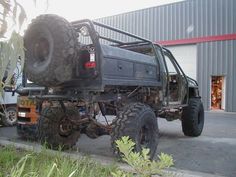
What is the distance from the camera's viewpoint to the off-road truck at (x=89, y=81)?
5355mm

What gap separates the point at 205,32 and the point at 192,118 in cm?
1361

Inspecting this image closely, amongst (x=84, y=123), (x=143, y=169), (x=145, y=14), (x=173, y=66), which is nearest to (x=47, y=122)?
(x=84, y=123)

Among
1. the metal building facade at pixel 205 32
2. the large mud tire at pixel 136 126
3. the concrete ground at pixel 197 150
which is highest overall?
the metal building facade at pixel 205 32

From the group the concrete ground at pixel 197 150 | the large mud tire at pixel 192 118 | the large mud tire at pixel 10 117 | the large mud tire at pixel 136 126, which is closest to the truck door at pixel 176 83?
the large mud tire at pixel 192 118

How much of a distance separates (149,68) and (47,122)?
2.03m

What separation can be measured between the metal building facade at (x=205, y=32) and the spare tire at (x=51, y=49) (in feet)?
54.5

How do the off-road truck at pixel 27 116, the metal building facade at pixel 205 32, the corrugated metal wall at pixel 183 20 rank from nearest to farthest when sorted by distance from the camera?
the off-road truck at pixel 27 116 → the metal building facade at pixel 205 32 → the corrugated metal wall at pixel 183 20

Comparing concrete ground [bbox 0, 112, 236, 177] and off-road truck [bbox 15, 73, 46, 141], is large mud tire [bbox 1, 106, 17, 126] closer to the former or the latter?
concrete ground [bbox 0, 112, 236, 177]

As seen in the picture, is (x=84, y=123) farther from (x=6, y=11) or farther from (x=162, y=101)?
(x=6, y=11)

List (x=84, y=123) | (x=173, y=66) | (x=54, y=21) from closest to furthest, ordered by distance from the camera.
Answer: (x=54, y=21), (x=84, y=123), (x=173, y=66)

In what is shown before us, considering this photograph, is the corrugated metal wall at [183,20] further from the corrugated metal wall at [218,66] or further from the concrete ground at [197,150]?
the concrete ground at [197,150]

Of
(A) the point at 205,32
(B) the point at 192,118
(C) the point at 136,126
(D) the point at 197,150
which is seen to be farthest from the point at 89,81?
(A) the point at 205,32

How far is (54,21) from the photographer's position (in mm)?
5344

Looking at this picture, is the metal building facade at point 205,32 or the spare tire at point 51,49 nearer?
the spare tire at point 51,49
